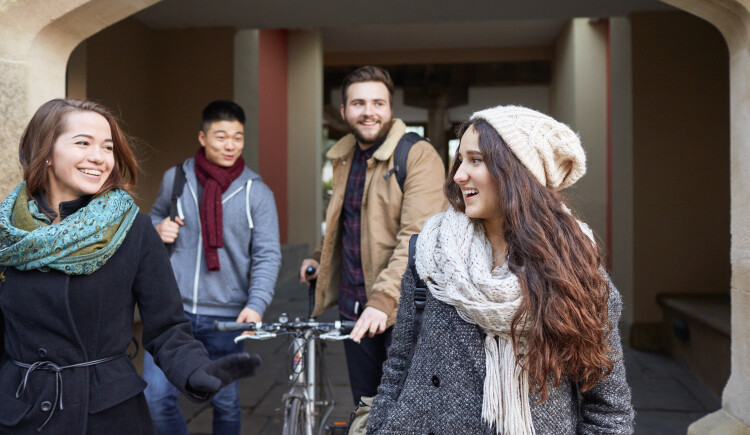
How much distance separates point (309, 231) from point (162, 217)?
729 cm

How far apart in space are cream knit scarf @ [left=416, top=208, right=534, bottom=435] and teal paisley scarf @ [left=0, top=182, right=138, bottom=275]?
89 cm

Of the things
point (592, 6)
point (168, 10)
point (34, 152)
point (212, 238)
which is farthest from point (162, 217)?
point (592, 6)

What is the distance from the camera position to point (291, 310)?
25.8 feet

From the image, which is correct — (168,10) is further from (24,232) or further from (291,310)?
(24,232)

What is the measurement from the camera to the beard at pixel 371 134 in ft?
8.69

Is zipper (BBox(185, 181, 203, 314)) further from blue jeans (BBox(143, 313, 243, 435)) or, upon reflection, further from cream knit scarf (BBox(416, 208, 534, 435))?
cream knit scarf (BBox(416, 208, 534, 435))

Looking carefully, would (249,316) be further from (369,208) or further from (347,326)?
(369,208)

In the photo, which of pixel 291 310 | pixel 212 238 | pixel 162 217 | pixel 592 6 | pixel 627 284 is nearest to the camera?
pixel 212 238

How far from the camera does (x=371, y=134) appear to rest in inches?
104

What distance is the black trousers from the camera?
2625 millimetres

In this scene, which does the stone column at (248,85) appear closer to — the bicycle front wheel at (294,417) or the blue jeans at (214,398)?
the blue jeans at (214,398)

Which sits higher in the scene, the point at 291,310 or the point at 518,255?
the point at 518,255

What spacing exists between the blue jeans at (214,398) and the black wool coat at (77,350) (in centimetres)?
96

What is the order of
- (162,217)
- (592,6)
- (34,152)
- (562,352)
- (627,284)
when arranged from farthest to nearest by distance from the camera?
(627,284), (592,6), (162,217), (34,152), (562,352)
